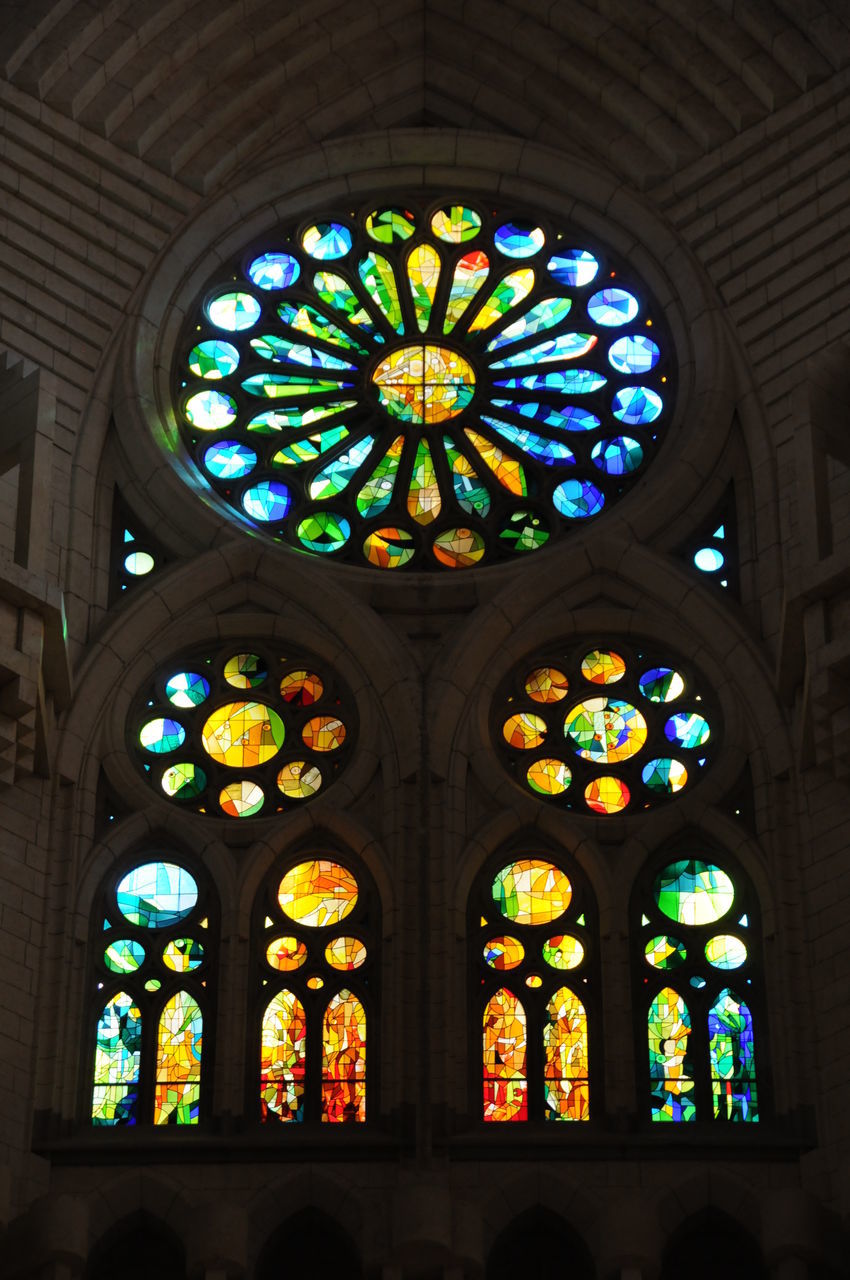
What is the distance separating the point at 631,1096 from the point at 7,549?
5275mm

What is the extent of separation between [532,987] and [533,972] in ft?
0.33

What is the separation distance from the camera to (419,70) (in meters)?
24.0

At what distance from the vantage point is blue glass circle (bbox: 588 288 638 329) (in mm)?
23344

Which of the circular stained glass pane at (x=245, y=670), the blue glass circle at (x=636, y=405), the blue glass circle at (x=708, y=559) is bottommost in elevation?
the circular stained glass pane at (x=245, y=670)

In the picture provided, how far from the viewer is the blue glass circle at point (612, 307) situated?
23.3 metres

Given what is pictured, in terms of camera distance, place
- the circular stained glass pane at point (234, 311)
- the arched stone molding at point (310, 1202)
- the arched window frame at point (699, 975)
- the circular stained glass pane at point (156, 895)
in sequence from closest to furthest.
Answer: the arched stone molding at point (310, 1202), the arched window frame at point (699, 975), the circular stained glass pane at point (156, 895), the circular stained glass pane at point (234, 311)

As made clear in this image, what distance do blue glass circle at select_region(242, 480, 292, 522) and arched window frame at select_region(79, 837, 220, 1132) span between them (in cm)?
281

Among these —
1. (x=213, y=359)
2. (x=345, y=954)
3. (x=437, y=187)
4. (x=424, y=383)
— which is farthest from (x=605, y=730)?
(x=437, y=187)

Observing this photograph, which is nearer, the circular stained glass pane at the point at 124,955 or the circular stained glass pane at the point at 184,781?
the circular stained glass pane at the point at 124,955

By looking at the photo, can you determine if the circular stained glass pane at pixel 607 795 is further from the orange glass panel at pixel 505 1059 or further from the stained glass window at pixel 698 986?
the orange glass panel at pixel 505 1059

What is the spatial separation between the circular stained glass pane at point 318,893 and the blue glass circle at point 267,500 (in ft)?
9.39

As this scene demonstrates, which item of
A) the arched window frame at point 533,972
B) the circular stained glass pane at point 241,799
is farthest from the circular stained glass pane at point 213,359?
the arched window frame at point 533,972

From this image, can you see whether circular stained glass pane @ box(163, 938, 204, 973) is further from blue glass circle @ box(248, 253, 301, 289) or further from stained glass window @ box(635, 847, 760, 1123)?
blue glass circle @ box(248, 253, 301, 289)

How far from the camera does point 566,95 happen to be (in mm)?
23594
